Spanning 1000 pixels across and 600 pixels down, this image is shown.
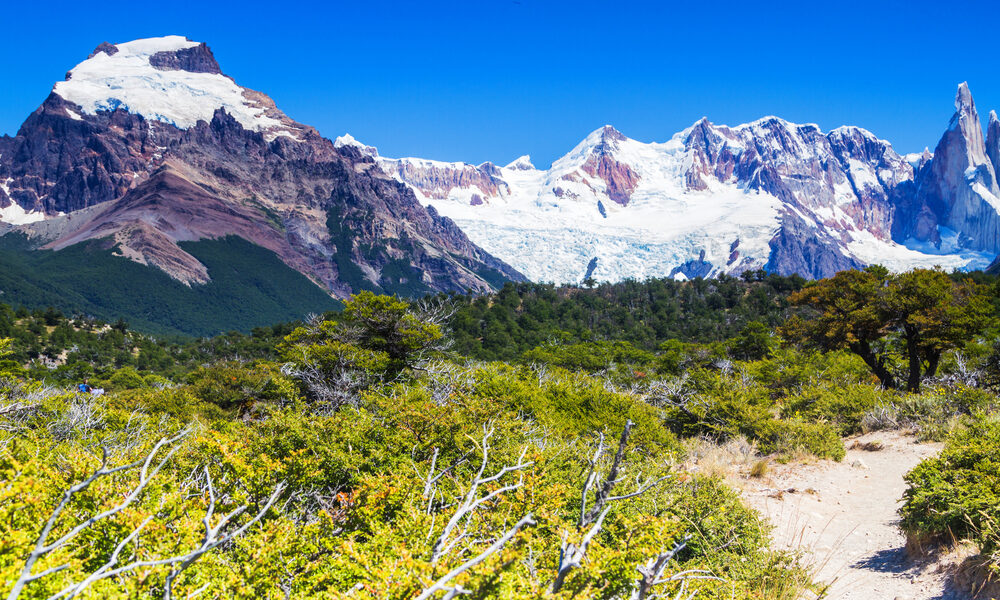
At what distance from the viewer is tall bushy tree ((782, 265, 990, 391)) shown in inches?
682

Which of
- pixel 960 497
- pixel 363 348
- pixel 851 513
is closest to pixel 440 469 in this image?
pixel 960 497

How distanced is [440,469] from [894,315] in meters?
18.2

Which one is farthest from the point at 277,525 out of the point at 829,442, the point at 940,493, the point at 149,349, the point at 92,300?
the point at 92,300

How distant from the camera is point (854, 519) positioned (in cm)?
876

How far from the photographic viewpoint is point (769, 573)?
594 cm

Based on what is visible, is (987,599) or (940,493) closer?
(987,599)

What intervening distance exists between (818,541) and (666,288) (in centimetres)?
8700

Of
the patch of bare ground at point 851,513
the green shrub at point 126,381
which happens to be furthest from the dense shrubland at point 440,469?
the green shrub at point 126,381

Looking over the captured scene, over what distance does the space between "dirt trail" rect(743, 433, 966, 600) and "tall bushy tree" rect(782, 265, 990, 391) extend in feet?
19.6

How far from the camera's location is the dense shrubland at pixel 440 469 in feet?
11.3

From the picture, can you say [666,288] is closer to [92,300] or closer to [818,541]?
[818,541]

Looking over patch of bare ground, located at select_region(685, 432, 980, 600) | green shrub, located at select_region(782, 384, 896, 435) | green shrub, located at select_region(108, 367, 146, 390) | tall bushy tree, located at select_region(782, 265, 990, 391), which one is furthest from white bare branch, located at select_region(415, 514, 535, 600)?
green shrub, located at select_region(108, 367, 146, 390)

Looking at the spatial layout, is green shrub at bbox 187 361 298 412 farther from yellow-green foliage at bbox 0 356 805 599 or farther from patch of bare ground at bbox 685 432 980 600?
patch of bare ground at bbox 685 432 980 600

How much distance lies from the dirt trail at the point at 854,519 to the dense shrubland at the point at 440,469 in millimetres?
569
